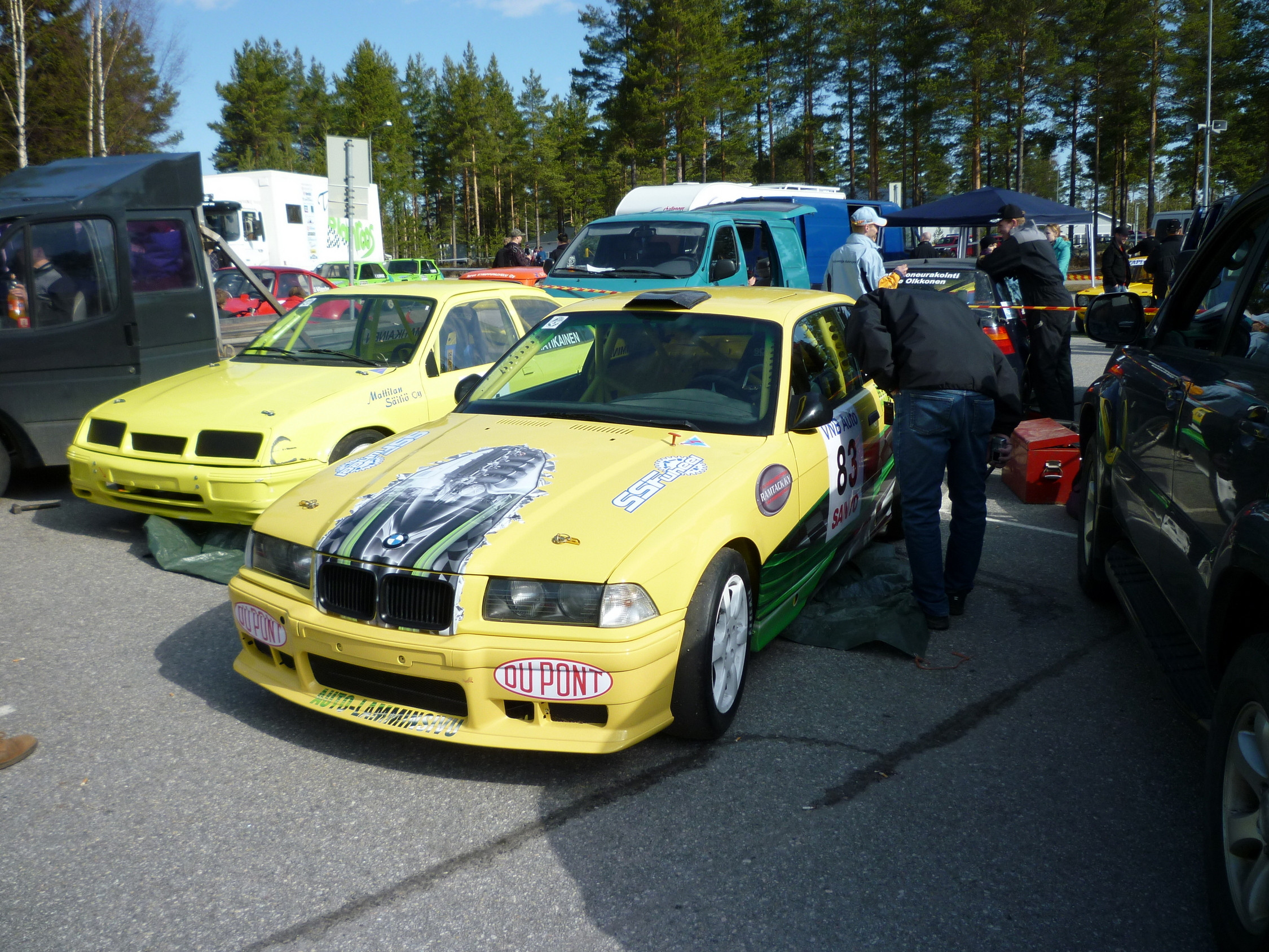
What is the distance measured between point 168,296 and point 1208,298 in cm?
705

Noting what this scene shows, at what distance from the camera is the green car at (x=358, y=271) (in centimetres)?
2931

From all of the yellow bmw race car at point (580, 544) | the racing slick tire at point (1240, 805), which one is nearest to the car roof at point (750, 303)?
the yellow bmw race car at point (580, 544)

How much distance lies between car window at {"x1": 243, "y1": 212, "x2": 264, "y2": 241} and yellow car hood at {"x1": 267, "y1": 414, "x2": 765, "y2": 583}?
2638 centimetres

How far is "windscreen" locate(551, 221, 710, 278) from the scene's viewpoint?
1074 cm

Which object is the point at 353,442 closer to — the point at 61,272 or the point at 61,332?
the point at 61,332

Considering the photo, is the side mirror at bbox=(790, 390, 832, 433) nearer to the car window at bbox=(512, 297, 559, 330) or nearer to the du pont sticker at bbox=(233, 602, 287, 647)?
the du pont sticker at bbox=(233, 602, 287, 647)

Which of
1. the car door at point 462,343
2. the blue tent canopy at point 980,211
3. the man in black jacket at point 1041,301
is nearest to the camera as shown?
the car door at point 462,343

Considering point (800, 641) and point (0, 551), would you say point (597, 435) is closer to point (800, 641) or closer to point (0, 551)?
point (800, 641)

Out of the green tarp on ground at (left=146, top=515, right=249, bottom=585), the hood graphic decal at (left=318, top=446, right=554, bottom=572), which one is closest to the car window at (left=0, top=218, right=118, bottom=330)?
the green tarp on ground at (left=146, top=515, right=249, bottom=585)

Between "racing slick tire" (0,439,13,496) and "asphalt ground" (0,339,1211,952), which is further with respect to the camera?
"racing slick tire" (0,439,13,496)

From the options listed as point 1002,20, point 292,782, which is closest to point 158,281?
point 292,782

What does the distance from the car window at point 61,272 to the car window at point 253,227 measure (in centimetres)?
2206

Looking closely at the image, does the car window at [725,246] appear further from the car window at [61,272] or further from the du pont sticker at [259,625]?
the du pont sticker at [259,625]

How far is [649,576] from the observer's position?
10.9 ft
